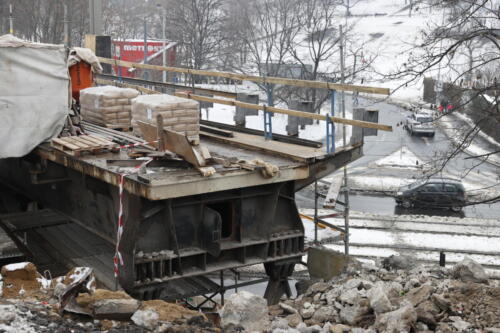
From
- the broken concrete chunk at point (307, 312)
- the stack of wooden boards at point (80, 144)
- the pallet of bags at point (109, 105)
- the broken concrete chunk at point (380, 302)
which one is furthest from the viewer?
the pallet of bags at point (109, 105)

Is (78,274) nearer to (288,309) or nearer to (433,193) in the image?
(288,309)

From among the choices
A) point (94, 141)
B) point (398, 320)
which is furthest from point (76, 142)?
point (398, 320)

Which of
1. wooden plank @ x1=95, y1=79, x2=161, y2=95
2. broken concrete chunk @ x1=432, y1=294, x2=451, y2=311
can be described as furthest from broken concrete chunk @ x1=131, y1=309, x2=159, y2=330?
wooden plank @ x1=95, y1=79, x2=161, y2=95

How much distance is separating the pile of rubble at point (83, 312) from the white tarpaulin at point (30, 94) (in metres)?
3.80

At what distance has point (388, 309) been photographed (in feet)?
26.3

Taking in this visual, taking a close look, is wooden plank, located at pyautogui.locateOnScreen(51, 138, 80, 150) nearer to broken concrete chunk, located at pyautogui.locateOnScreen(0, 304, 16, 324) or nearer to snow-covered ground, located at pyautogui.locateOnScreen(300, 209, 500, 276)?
broken concrete chunk, located at pyautogui.locateOnScreen(0, 304, 16, 324)

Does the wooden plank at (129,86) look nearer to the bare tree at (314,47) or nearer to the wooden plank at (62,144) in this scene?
the wooden plank at (62,144)

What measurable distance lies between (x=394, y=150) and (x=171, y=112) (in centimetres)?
3001

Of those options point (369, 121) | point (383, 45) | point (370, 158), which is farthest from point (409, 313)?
point (383, 45)

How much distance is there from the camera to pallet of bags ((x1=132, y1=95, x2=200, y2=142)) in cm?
1169

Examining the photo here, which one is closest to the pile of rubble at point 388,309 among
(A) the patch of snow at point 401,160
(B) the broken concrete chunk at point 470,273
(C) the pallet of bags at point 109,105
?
(B) the broken concrete chunk at point 470,273

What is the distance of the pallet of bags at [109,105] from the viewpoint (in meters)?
14.1

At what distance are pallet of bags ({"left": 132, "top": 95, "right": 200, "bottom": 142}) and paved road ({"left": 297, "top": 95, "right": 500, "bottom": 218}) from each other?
383 centimetres

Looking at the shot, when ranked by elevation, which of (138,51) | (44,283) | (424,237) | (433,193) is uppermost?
(138,51)
